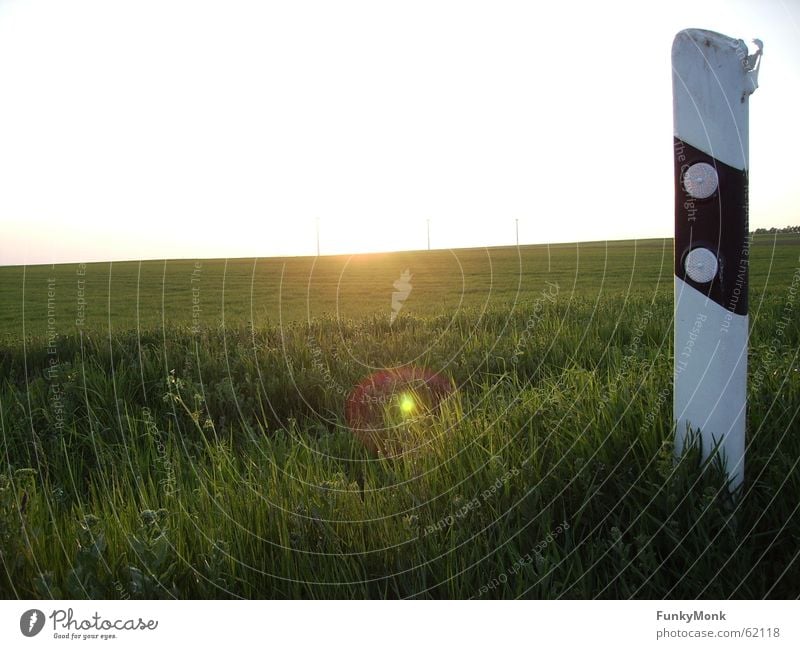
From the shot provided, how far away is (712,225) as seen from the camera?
168cm

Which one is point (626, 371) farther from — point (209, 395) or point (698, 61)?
point (209, 395)

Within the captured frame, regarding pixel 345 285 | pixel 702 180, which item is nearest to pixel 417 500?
pixel 702 180

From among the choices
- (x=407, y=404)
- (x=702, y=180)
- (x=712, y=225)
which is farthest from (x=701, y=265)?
(x=407, y=404)

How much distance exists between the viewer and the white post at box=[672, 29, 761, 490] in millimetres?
1666

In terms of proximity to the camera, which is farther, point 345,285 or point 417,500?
point 345,285

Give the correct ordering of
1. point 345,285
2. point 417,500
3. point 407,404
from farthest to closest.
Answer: point 345,285 < point 407,404 < point 417,500

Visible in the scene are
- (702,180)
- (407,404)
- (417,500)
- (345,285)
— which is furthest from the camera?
(345,285)

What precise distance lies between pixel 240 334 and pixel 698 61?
3.18m

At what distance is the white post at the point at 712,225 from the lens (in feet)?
5.47

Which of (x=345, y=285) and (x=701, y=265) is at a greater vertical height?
(x=701, y=265)

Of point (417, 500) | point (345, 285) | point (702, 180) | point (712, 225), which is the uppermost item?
point (702, 180)

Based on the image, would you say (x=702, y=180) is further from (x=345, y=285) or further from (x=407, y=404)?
(x=345, y=285)

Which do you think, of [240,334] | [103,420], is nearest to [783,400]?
[103,420]

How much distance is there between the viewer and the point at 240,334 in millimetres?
4141
